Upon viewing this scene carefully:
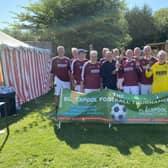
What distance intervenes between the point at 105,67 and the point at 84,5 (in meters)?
14.9

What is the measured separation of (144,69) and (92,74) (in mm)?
1240

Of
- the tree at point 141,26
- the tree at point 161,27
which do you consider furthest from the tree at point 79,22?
the tree at point 161,27

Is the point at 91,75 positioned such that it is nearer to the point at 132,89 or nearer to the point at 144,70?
the point at 132,89

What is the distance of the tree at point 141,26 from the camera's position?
3803cm

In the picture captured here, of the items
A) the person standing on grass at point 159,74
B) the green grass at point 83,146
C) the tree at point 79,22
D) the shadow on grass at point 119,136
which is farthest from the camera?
the tree at point 79,22

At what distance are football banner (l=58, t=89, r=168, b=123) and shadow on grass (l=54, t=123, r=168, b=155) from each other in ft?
0.78

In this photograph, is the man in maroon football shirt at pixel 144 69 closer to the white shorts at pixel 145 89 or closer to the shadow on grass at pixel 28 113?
the white shorts at pixel 145 89

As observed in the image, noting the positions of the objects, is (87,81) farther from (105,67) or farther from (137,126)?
(137,126)

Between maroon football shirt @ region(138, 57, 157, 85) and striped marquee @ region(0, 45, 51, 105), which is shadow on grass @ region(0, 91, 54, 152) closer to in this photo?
striped marquee @ region(0, 45, 51, 105)

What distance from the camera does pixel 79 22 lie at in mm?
20078

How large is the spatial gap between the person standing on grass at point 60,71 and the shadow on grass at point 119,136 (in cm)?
120

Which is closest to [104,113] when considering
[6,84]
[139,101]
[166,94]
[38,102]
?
A: [139,101]

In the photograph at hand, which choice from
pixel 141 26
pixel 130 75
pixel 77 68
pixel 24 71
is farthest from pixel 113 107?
pixel 141 26

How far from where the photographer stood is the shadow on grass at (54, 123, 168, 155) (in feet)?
17.6
